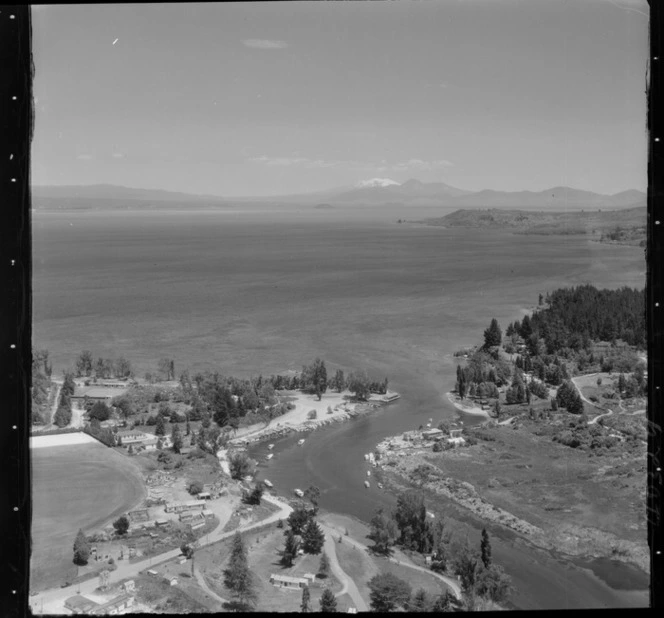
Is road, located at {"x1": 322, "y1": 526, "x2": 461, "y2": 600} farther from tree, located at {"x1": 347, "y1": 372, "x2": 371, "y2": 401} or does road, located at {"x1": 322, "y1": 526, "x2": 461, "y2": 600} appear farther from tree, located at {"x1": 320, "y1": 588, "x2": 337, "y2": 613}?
tree, located at {"x1": 347, "y1": 372, "x2": 371, "y2": 401}

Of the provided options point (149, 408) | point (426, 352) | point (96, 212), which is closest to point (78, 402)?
point (149, 408)

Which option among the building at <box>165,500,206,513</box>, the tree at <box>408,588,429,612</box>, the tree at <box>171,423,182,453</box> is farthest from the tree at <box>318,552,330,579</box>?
the tree at <box>171,423,182,453</box>

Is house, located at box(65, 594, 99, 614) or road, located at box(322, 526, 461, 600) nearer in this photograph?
house, located at box(65, 594, 99, 614)

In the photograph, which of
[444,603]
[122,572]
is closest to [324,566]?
[444,603]

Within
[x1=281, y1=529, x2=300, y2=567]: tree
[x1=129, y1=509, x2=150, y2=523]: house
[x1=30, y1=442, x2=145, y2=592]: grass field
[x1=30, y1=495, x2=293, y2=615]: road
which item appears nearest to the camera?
[x1=30, y1=495, x2=293, y2=615]: road

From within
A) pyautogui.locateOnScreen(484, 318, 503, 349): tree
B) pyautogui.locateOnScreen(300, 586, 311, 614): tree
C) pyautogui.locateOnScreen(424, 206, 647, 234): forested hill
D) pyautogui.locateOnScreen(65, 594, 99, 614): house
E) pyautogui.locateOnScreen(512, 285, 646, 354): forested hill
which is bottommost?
pyautogui.locateOnScreen(300, 586, 311, 614): tree
